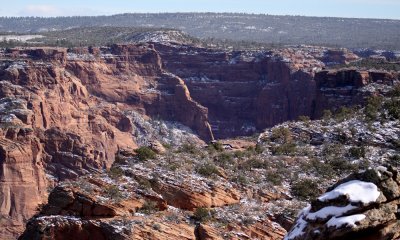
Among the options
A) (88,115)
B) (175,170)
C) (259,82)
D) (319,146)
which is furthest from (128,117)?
(175,170)

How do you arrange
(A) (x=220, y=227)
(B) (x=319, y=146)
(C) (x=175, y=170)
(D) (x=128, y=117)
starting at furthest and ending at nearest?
(D) (x=128, y=117) → (B) (x=319, y=146) → (C) (x=175, y=170) → (A) (x=220, y=227)

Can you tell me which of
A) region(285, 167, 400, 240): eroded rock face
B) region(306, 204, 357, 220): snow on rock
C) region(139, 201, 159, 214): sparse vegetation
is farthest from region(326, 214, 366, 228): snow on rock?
region(139, 201, 159, 214): sparse vegetation

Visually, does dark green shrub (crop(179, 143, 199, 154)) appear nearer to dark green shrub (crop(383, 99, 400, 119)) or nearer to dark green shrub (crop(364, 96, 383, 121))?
dark green shrub (crop(364, 96, 383, 121))

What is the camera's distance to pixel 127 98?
104 meters

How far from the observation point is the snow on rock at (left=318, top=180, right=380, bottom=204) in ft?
56.6

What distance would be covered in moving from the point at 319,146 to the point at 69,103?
55.6 metres

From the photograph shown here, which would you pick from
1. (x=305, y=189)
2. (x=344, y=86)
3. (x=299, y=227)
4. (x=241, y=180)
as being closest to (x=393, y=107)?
(x=305, y=189)

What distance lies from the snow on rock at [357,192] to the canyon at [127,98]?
45975 millimetres

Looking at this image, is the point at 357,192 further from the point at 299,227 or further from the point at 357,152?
the point at 357,152

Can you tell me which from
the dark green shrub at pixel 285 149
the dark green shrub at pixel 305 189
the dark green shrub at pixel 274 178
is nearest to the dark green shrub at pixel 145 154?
the dark green shrub at pixel 274 178

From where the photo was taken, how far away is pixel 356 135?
39.0 metres

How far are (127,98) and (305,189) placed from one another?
7447 centimetres

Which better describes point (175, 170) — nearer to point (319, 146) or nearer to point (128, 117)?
point (319, 146)

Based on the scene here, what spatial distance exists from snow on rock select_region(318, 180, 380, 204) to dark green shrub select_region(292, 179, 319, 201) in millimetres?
13186
